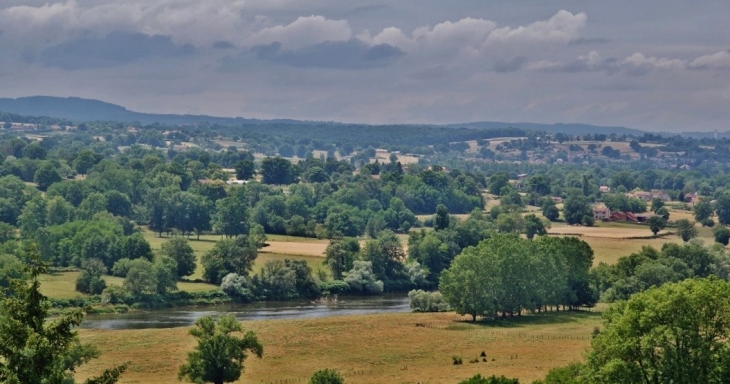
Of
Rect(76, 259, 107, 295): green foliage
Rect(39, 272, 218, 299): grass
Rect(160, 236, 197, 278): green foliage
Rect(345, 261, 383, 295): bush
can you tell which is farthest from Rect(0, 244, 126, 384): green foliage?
Rect(345, 261, 383, 295): bush

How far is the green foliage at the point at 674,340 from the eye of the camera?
51438 mm

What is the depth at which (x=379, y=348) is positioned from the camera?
3605 inches

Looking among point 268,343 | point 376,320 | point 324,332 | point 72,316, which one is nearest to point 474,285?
point 376,320

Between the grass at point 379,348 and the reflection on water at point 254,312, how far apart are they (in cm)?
914

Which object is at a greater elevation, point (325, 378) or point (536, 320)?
point (325, 378)

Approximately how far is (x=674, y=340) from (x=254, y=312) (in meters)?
76.4

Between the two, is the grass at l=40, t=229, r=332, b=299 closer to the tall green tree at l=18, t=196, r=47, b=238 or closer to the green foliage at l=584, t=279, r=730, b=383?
the tall green tree at l=18, t=196, r=47, b=238

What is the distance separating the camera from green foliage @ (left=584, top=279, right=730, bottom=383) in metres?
51.4

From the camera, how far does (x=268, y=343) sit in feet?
307

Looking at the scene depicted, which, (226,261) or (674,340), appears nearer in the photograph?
(674,340)

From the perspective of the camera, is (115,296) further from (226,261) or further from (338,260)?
(338,260)

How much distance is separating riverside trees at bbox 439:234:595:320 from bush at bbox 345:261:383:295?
29.9 meters

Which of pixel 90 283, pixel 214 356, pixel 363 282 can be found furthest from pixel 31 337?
pixel 363 282

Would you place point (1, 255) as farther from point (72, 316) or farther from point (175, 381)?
point (72, 316)
